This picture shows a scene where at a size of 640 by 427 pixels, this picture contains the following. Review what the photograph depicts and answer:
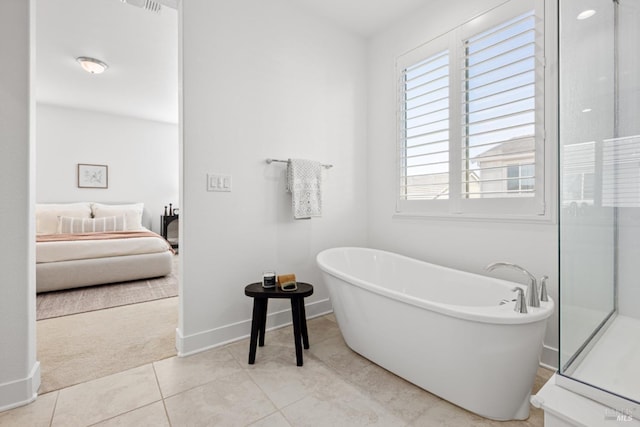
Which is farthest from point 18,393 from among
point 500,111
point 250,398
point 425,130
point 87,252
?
point 500,111

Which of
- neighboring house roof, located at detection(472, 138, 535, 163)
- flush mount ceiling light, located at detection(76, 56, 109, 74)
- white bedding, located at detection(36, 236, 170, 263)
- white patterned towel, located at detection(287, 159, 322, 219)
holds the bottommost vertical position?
white bedding, located at detection(36, 236, 170, 263)

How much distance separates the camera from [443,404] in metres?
1.45

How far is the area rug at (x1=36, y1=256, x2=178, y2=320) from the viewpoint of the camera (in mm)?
2752

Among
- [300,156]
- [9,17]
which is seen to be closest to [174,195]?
[300,156]

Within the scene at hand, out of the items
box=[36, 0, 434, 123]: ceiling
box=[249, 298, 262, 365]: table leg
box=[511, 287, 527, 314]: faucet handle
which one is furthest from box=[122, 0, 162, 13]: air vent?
box=[511, 287, 527, 314]: faucet handle

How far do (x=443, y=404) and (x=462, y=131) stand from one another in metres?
1.75

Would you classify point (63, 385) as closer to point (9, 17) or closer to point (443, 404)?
point (9, 17)

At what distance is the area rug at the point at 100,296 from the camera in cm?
275

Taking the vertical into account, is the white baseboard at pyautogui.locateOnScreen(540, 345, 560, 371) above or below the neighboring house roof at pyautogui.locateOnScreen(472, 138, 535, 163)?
below

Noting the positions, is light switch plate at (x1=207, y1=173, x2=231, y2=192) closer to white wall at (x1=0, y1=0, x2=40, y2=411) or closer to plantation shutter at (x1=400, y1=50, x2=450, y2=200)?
white wall at (x1=0, y1=0, x2=40, y2=411)

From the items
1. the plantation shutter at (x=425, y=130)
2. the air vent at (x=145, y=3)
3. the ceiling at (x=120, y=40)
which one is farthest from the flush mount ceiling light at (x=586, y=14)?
the air vent at (x=145, y=3)

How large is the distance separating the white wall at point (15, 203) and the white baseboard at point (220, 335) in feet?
2.33

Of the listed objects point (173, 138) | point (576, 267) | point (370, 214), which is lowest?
point (576, 267)

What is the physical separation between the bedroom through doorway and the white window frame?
77.4 inches
